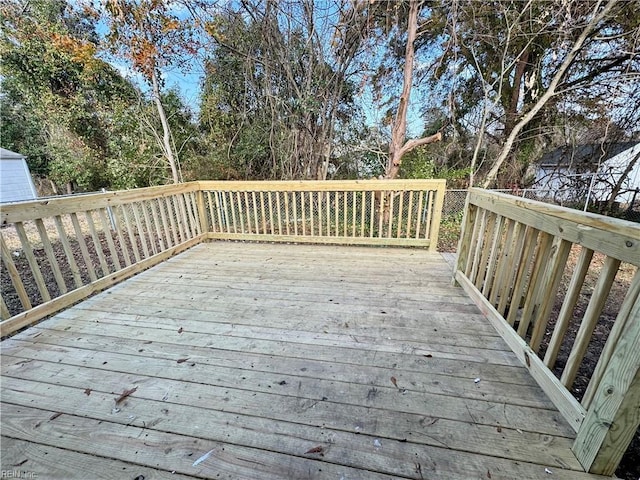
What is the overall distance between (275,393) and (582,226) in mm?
1607

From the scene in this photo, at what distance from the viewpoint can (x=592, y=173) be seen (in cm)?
594

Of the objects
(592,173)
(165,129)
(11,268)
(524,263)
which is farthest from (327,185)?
(592,173)

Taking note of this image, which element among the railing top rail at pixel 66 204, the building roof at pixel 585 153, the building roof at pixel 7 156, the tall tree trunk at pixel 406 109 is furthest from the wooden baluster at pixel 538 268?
the building roof at pixel 7 156

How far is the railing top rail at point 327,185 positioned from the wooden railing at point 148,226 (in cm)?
1

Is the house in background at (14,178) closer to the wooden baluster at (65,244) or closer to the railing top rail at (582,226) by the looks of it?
the wooden baluster at (65,244)

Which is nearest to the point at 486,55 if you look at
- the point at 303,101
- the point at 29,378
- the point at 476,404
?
the point at 303,101

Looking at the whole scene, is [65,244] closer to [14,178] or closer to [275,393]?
[275,393]

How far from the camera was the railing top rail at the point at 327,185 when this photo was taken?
3305 mm

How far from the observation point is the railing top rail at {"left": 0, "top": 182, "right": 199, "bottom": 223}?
186 cm

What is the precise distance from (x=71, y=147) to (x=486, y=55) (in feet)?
34.8

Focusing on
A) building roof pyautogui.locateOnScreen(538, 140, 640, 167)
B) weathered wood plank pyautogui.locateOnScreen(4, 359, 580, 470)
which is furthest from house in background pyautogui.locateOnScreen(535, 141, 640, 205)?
weathered wood plank pyautogui.locateOnScreen(4, 359, 580, 470)

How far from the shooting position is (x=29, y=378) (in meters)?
1.50

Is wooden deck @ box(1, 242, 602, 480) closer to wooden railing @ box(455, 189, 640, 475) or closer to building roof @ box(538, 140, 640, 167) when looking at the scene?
wooden railing @ box(455, 189, 640, 475)

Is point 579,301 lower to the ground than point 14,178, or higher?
lower
